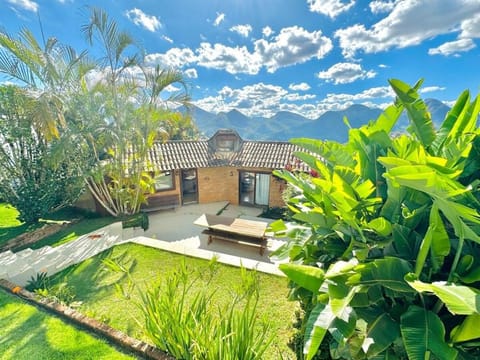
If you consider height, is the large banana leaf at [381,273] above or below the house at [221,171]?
above

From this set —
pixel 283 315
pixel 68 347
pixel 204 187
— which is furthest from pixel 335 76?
pixel 68 347

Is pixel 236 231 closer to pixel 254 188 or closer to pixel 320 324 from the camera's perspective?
pixel 254 188

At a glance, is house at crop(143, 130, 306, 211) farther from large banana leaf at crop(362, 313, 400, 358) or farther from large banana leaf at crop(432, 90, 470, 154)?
large banana leaf at crop(362, 313, 400, 358)

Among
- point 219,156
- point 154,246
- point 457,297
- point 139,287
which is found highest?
point 457,297

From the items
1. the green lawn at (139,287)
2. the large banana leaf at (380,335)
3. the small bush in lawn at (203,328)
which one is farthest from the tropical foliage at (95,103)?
the large banana leaf at (380,335)

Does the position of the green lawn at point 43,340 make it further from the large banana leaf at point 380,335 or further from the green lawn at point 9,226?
the green lawn at point 9,226

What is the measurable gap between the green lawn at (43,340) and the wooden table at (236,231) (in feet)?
17.7

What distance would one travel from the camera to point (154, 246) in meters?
7.38

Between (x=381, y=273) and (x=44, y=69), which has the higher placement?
(x=44, y=69)

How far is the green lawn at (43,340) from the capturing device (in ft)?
11.0

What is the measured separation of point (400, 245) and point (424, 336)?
64 centimetres

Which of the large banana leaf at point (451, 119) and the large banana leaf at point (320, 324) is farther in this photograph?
the large banana leaf at point (451, 119)

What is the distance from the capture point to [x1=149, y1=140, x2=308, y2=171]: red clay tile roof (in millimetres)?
13883

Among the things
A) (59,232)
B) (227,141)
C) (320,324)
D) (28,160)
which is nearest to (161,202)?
(59,232)
